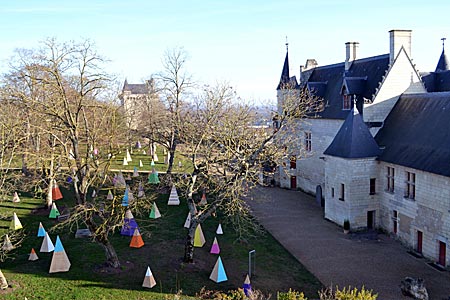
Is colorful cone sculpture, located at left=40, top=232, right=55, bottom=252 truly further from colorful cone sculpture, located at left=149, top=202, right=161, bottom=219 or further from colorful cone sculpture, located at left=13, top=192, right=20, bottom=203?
colorful cone sculpture, located at left=13, top=192, right=20, bottom=203

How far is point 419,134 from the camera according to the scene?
2306 centimetres

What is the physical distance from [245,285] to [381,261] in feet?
25.2

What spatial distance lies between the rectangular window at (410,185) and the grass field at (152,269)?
6.90 m

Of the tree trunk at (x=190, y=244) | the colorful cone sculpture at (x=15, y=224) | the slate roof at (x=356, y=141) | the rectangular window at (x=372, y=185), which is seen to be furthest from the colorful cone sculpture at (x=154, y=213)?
the rectangular window at (x=372, y=185)

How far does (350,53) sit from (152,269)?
2289cm

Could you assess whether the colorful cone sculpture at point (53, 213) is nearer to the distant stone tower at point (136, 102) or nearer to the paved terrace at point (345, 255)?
the distant stone tower at point (136, 102)

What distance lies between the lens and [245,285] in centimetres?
1616

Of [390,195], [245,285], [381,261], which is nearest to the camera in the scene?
[245,285]

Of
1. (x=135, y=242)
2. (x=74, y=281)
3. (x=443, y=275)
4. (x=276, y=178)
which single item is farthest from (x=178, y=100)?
(x=443, y=275)

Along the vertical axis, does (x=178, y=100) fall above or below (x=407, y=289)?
above

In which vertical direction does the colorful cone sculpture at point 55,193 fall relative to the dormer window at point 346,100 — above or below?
below

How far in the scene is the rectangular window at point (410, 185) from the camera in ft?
72.5

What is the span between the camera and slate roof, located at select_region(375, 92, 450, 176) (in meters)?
20.8

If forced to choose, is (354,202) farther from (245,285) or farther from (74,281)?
(74,281)
